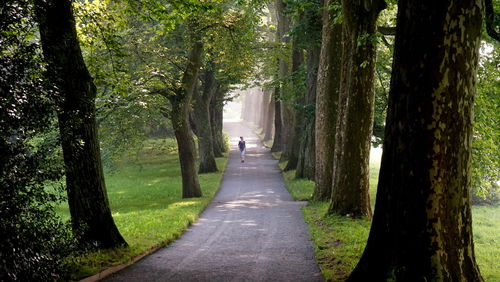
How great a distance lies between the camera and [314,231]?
11.8 meters

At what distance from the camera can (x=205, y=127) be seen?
3145cm

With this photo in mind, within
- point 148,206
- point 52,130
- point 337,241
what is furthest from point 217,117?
point 52,130

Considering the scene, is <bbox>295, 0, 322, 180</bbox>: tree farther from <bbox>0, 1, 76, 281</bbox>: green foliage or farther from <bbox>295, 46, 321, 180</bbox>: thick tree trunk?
<bbox>0, 1, 76, 281</bbox>: green foliage

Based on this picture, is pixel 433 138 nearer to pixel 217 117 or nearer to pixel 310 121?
pixel 310 121

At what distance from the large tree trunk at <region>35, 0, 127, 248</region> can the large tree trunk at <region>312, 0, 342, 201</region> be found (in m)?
9.52

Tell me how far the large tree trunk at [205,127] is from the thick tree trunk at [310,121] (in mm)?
7506

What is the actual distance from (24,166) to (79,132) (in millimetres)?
3277

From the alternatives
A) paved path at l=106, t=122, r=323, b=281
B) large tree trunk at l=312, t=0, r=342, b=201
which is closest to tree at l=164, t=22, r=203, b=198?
paved path at l=106, t=122, r=323, b=281

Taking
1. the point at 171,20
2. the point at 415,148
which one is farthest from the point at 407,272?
the point at 171,20

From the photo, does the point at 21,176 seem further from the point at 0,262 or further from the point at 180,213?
the point at 180,213

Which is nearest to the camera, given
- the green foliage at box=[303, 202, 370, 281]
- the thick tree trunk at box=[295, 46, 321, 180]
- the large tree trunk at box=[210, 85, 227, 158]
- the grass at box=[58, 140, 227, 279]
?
the green foliage at box=[303, 202, 370, 281]

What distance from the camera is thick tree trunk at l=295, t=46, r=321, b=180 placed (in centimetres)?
2298

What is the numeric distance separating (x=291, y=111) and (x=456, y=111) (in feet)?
99.4

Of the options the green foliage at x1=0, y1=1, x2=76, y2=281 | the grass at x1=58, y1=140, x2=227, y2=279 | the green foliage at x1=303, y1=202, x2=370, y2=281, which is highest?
the green foliage at x1=0, y1=1, x2=76, y2=281
